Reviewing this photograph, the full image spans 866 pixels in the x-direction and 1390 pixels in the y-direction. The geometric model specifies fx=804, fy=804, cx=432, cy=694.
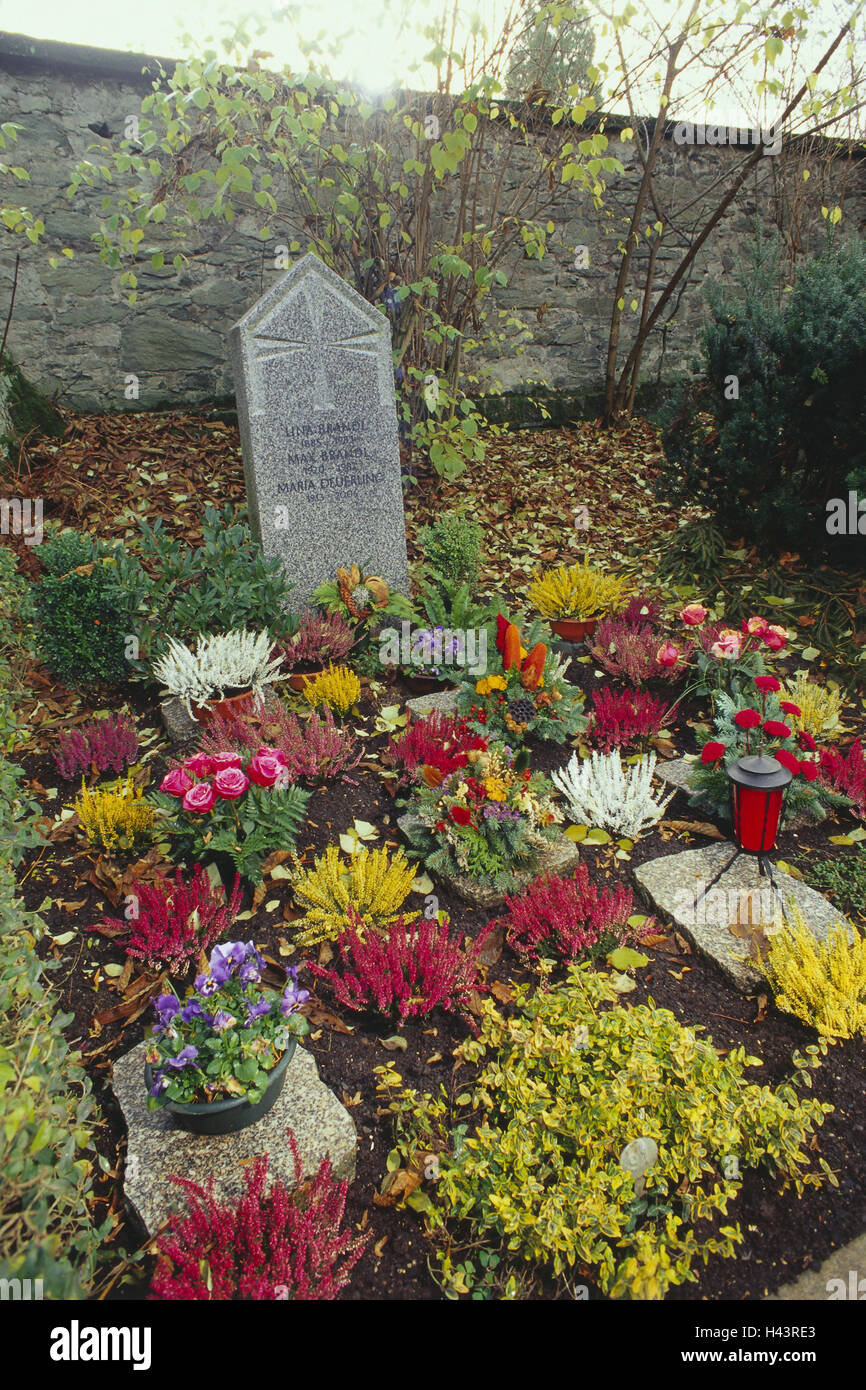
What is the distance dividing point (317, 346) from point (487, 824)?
3089 millimetres

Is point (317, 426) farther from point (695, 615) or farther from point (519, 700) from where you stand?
point (695, 615)

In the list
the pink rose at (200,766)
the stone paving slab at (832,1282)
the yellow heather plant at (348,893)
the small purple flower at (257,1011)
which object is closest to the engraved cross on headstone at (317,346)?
the pink rose at (200,766)

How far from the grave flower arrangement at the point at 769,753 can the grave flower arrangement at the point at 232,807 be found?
1.63 meters

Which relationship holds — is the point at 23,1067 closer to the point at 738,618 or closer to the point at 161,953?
the point at 161,953

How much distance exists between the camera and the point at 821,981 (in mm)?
2311

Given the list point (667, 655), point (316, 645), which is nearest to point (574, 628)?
point (667, 655)

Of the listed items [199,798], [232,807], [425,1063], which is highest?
[199,798]

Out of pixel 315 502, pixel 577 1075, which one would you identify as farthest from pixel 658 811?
pixel 315 502

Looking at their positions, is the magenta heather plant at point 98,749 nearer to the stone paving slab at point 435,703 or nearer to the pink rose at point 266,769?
the pink rose at point 266,769

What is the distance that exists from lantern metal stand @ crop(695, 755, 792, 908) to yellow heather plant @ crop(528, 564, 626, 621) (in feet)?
7.11

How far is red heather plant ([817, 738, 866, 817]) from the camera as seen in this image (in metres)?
3.33

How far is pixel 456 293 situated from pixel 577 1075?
5.72m

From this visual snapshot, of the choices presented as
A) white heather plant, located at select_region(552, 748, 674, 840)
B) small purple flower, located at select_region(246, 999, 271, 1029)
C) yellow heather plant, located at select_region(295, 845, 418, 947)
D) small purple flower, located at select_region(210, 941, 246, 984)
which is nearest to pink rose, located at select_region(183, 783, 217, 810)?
yellow heather plant, located at select_region(295, 845, 418, 947)

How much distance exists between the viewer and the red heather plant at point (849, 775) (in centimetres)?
333
